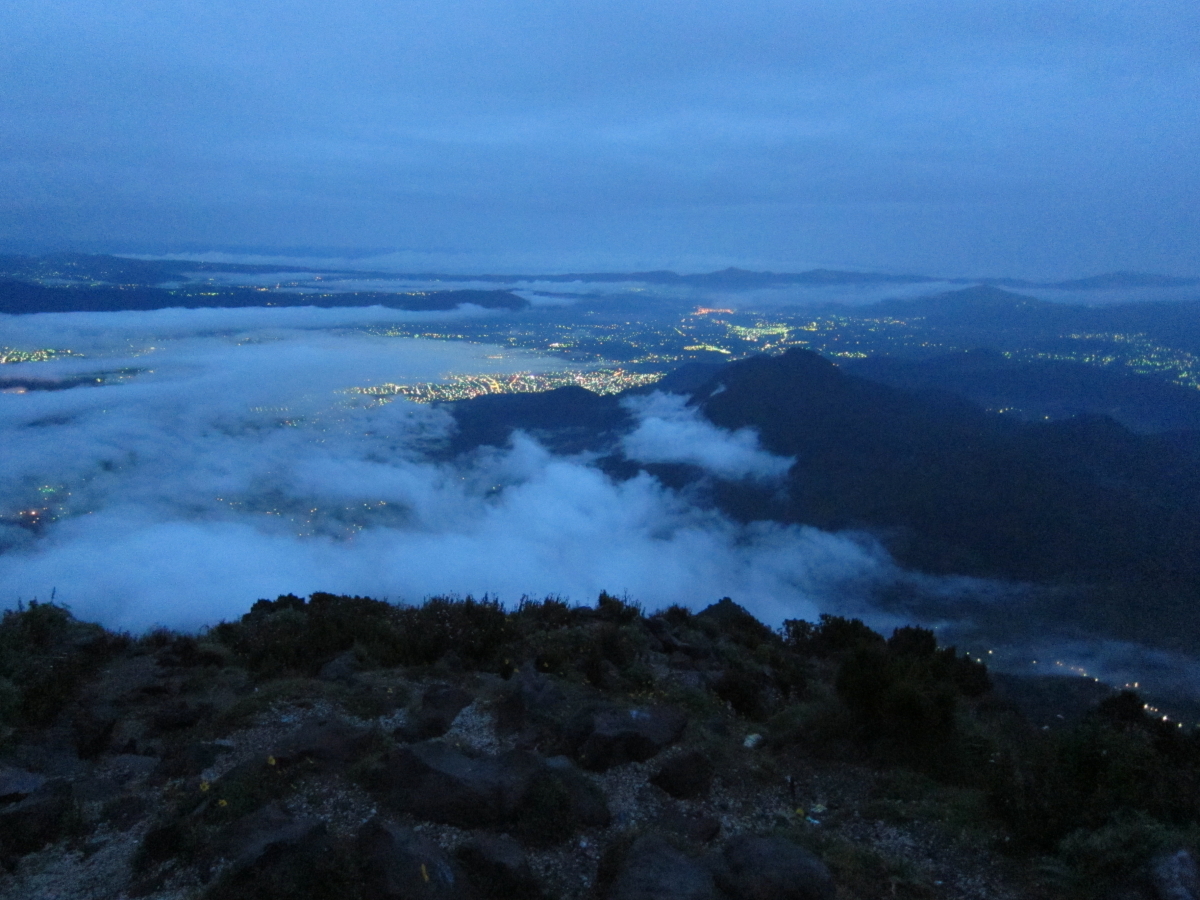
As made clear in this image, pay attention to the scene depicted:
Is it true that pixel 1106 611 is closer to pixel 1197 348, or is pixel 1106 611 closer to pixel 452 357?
pixel 452 357

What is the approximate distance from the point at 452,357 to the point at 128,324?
35.9m

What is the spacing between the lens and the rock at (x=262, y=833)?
3.88 meters

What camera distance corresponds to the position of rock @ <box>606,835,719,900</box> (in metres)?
3.72

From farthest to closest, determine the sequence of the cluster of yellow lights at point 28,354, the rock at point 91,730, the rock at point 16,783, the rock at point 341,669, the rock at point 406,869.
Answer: the cluster of yellow lights at point 28,354 → the rock at point 341,669 → the rock at point 91,730 → the rock at point 16,783 → the rock at point 406,869

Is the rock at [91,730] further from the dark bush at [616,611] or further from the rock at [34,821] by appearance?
the dark bush at [616,611]

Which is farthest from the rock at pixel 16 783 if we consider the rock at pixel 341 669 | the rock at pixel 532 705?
the rock at pixel 532 705

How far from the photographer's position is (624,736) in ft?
18.5

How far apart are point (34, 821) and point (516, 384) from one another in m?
92.4

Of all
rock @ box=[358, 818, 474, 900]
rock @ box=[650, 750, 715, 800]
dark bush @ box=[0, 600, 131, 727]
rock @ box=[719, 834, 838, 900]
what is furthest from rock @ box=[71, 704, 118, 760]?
rock @ box=[719, 834, 838, 900]

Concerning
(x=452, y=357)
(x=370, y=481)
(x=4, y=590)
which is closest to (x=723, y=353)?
(x=452, y=357)

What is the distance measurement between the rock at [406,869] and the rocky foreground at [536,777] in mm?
14

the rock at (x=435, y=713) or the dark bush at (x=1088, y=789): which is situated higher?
the dark bush at (x=1088, y=789)

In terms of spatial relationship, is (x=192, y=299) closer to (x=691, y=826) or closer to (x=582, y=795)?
(x=582, y=795)

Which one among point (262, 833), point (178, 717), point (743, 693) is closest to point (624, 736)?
point (743, 693)
